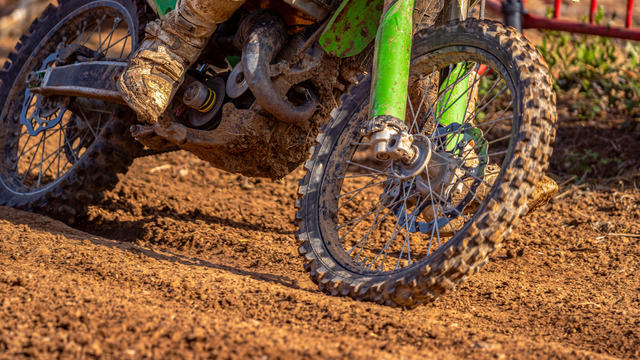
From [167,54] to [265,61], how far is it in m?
0.46

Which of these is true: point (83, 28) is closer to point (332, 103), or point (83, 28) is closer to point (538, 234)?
point (332, 103)

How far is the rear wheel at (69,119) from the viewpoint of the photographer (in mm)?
3547

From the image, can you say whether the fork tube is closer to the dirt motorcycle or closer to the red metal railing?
the dirt motorcycle

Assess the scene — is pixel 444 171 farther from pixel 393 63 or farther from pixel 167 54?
pixel 167 54

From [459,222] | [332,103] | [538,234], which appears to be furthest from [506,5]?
[459,222]

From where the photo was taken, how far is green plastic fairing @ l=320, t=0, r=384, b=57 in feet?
9.12

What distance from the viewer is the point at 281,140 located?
3082mm

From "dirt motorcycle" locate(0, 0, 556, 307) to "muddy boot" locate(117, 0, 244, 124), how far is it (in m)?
0.14

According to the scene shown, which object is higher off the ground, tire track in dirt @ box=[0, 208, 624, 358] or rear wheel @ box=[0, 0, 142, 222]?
rear wheel @ box=[0, 0, 142, 222]

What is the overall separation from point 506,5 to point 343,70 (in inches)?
79.3

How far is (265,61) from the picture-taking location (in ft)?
9.41

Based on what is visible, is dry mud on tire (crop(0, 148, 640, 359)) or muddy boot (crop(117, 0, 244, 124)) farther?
muddy boot (crop(117, 0, 244, 124))

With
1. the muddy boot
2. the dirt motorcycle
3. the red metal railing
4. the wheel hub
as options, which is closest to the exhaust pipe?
the dirt motorcycle

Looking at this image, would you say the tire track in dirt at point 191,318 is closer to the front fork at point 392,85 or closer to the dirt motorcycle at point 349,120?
the dirt motorcycle at point 349,120
